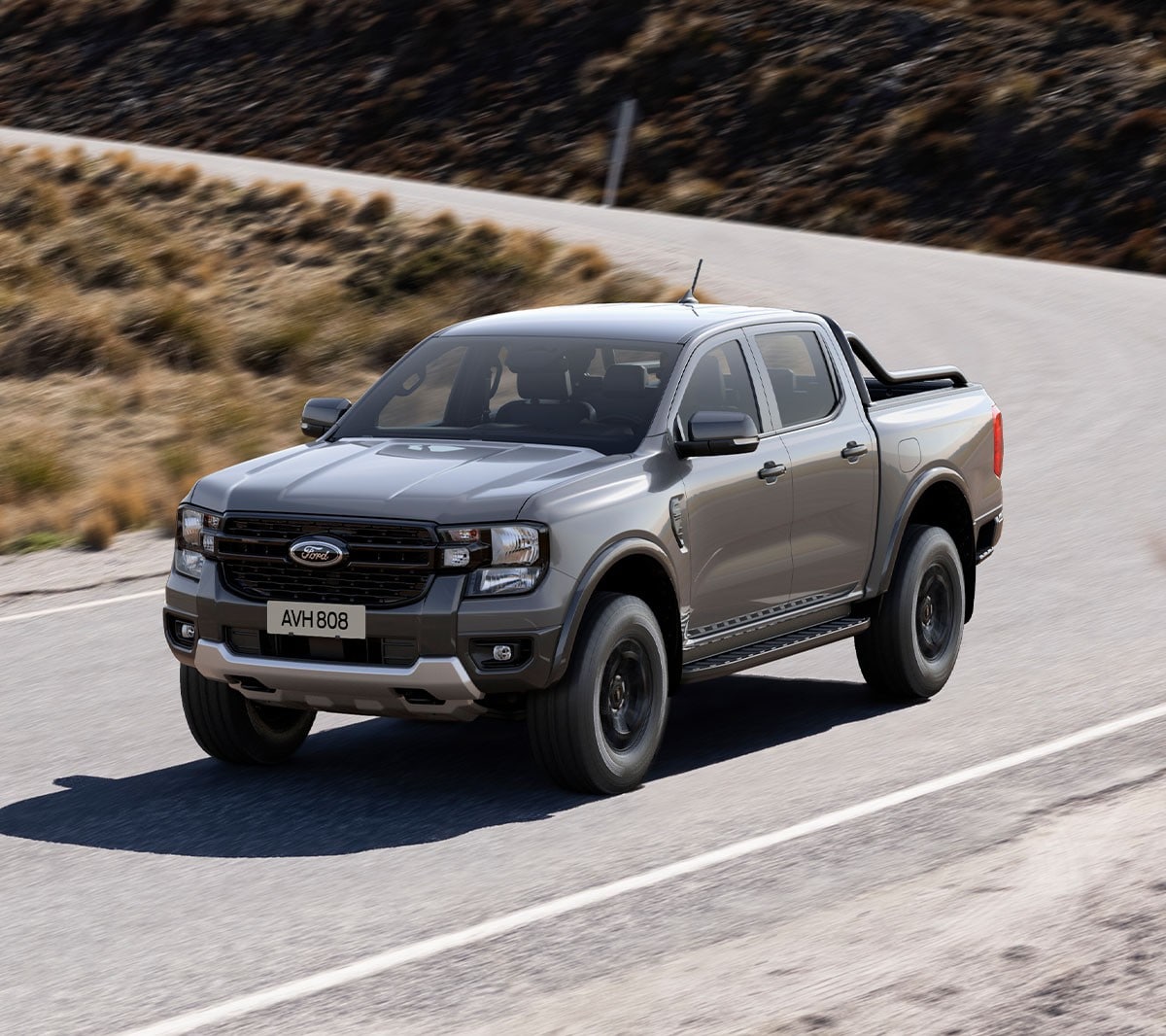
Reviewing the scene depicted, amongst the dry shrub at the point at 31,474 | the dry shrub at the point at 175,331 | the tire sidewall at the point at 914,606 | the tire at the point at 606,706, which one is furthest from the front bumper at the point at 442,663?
the dry shrub at the point at 175,331

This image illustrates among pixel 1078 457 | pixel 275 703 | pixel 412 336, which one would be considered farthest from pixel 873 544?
pixel 412 336

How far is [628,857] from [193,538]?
85.5 inches

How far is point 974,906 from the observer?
6199 millimetres

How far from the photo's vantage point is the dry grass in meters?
16.9

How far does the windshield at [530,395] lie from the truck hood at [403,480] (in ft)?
0.71

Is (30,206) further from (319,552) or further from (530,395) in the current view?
(319,552)

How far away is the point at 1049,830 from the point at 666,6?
1723 inches

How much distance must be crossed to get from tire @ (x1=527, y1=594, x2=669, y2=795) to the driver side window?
41.1 inches

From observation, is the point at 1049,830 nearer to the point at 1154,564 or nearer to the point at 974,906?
the point at 974,906

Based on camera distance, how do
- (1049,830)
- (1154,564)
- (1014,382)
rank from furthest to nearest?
(1014,382)
(1154,564)
(1049,830)

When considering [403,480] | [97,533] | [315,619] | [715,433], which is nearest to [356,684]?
[315,619]

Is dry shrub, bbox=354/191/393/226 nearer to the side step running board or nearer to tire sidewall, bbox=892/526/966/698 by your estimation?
tire sidewall, bbox=892/526/966/698

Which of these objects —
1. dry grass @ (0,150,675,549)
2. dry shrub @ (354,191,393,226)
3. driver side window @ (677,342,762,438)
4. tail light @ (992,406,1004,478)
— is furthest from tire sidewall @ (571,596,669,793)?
dry shrub @ (354,191,393,226)

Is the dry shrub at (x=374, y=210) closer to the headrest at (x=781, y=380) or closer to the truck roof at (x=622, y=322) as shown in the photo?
the truck roof at (x=622, y=322)
